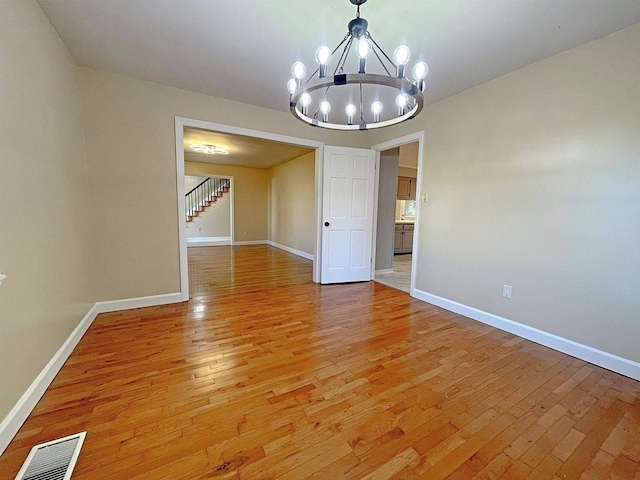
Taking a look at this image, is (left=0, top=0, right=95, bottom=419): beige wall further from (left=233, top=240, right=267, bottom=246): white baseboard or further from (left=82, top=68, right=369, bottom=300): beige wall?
(left=233, top=240, right=267, bottom=246): white baseboard

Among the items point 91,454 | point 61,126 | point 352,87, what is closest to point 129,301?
point 61,126

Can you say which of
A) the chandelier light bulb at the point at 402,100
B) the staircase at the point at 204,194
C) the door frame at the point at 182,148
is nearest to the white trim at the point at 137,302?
the door frame at the point at 182,148

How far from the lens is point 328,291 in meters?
3.90

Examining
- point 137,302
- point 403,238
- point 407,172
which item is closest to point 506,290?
point 137,302

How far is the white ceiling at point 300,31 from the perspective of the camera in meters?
1.78

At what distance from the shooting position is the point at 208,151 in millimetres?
6062

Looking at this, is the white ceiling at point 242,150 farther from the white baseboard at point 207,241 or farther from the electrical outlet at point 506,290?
the electrical outlet at point 506,290

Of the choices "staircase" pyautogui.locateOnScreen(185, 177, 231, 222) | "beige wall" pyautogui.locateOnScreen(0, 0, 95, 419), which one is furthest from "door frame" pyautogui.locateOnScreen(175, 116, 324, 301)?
"staircase" pyautogui.locateOnScreen(185, 177, 231, 222)

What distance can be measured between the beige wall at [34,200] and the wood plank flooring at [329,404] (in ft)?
1.21

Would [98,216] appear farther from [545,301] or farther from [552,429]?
[545,301]

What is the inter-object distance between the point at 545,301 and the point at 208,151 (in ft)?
21.2

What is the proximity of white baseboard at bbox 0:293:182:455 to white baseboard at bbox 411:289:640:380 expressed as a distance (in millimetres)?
3560

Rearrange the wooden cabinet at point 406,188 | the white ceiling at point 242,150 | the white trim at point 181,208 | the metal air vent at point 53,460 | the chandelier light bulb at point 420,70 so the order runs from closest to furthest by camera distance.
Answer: the metal air vent at point 53,460
the chandelier light bulb at point 420,70
the white trim at point 181,208
the white ceiling at point 242,150
the wooden cabinet at point 406,188

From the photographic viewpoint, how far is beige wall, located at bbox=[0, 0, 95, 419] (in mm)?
1376
